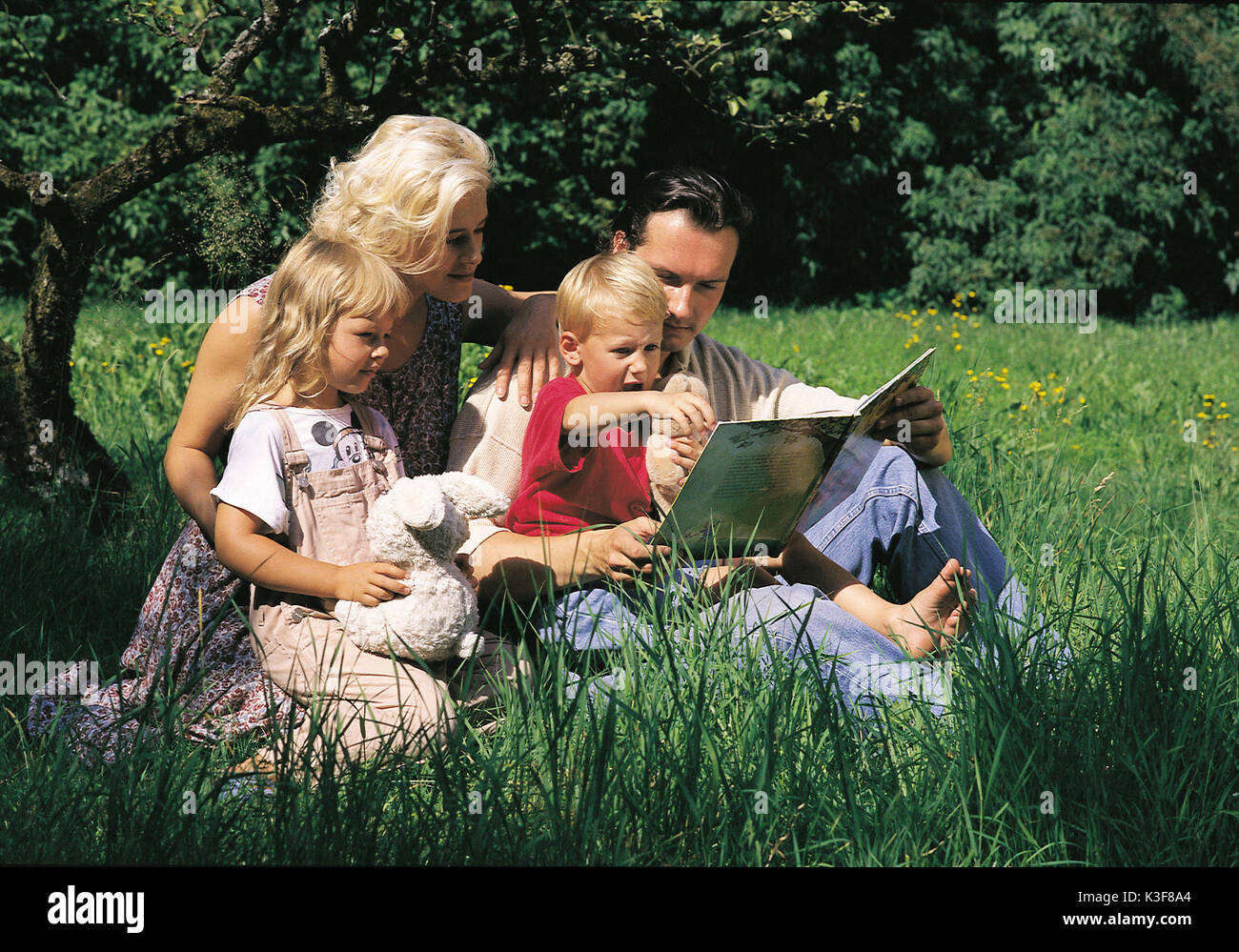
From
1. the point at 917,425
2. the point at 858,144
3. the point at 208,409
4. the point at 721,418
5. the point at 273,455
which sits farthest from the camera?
the point at 858,144

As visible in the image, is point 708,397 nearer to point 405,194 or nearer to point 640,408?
point 640,408

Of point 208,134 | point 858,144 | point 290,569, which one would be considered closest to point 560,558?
point 290,569

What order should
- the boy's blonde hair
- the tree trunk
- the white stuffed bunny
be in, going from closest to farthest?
the white stuffed bunny
the boy's blonde hair
the tree trunk

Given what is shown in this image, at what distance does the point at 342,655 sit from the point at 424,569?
221 millimetres

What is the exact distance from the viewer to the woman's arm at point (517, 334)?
9.46ft

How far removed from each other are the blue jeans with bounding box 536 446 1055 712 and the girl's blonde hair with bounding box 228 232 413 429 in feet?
2.32

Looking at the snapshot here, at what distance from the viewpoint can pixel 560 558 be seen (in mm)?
2555

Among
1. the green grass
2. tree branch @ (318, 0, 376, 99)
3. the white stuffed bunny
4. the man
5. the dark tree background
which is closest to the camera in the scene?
the green grass

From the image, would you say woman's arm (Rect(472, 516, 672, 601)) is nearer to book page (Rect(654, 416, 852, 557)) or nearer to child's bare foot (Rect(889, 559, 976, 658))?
book page (Rect(654, 416, 852, 557))

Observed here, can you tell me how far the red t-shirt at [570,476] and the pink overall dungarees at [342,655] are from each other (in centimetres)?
31

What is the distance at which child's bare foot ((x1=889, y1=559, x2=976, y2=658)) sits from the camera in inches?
95.8

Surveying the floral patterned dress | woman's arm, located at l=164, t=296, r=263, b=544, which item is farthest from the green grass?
woman's arm, located at l=164, t=296, r=263, b=544

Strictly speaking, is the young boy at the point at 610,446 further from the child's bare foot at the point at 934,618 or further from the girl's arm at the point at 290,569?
the girl's arm at the point at 290,569
